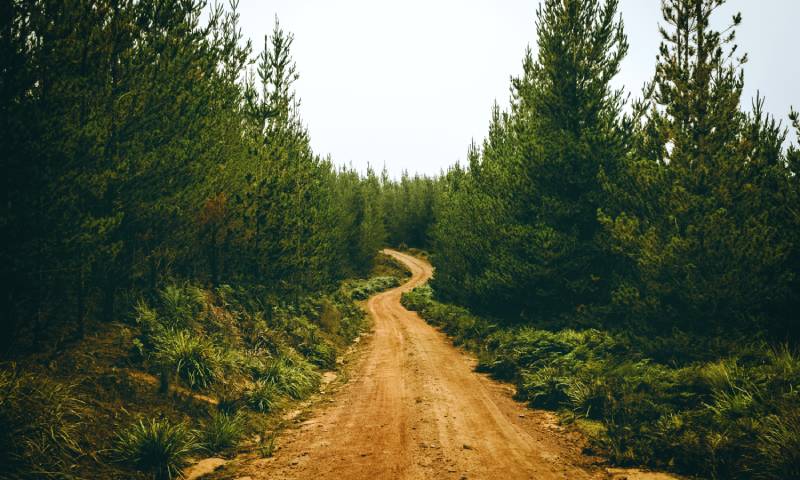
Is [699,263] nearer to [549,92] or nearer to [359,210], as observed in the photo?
[549,92]

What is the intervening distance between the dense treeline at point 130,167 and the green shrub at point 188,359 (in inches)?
59.1

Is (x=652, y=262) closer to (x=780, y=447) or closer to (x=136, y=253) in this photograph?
(x=780, y=447)

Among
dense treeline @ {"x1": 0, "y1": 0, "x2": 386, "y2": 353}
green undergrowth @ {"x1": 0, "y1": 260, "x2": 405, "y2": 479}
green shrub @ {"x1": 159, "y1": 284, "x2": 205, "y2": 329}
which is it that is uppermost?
dense treeline @ {"x1": 0, "y1": 0, "x2": 386, "y2": 353}

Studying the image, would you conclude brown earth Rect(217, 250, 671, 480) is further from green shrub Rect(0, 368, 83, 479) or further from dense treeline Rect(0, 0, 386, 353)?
dense treeline Rect(0, 0, 386, 353)

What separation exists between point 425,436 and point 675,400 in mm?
→ 4905

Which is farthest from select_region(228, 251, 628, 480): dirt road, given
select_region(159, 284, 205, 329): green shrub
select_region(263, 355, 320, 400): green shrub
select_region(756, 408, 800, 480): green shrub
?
select_region(159, 284, 205, 329): green shrub

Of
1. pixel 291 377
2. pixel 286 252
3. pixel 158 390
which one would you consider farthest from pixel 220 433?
pixel 286 252

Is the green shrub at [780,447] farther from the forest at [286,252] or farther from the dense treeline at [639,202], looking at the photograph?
the dense treeline at [639,202]

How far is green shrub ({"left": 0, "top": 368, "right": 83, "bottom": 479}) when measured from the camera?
495 cm

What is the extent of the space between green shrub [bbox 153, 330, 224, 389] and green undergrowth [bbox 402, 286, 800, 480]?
7.63 m

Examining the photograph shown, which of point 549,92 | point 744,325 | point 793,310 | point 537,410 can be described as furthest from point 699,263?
point 549,92

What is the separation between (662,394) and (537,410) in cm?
279

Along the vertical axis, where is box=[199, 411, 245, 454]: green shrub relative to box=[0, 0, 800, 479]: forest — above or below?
below

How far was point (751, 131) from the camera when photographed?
9500 millimetres
